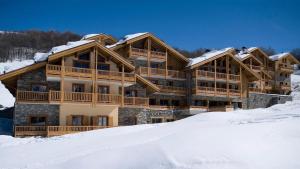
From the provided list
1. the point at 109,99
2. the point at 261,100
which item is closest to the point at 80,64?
the point at 109,99

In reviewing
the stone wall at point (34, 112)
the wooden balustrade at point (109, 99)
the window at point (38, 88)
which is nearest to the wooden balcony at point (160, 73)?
the wooden balustrade at point (109, 99)

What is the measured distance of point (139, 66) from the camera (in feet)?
122

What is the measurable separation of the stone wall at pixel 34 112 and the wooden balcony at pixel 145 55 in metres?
11.9

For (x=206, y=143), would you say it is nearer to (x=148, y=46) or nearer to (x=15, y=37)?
(x=148, y=46)

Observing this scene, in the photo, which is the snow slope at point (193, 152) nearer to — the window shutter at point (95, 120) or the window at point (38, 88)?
the window at point (38, 88)

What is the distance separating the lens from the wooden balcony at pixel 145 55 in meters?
36.7

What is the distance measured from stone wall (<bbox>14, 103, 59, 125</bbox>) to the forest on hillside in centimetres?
6423

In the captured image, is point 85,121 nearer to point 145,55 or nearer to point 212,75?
point 145,55

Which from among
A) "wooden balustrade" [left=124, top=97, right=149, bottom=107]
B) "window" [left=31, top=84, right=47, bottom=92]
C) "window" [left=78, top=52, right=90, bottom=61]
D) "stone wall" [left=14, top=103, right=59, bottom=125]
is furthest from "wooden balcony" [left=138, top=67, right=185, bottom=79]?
"stone wall" [left=14, top=103, right=59, bottom=125]

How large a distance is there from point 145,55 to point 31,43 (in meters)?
70.6

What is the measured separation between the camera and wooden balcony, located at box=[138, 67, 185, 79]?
120 ft

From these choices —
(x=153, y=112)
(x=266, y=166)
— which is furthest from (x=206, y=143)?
(x=153, y=112)

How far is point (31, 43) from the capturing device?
9844 centimetres

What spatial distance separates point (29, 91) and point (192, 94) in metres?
19.1
